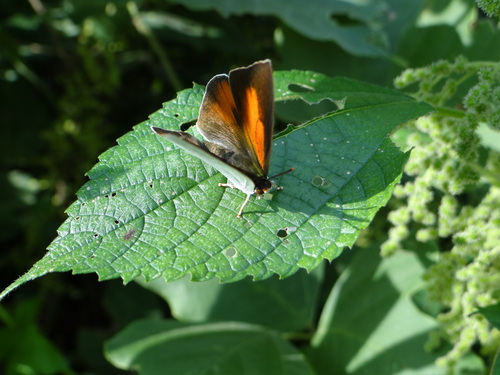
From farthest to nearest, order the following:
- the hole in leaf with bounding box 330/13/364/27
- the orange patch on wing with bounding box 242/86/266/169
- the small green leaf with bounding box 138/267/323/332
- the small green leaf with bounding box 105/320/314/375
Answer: the hole in leaf with bounding box 330/13/364/27 < the small green leaf with bounding box 138/267/323/332 < the small green leaf with bounding box 105/320/314/375 < the orange patch on wing with bounding box 242/86/266/169

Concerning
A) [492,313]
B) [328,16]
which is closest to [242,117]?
[492,313]

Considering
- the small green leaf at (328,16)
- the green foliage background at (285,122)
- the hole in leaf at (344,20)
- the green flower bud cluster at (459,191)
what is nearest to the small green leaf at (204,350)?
the green foliage background at (285,122)

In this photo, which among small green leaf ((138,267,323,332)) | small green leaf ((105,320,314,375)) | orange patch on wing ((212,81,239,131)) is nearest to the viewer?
orange patch on wing ((212,81,239,131))

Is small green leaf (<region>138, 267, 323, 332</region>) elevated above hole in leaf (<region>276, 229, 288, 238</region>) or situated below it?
below

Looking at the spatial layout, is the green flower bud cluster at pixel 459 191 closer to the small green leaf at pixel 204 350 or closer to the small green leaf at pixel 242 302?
the small green leaf at pixel 204 350

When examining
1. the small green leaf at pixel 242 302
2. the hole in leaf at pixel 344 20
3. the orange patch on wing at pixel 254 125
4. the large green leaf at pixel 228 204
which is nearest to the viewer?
the large green leaf at pixel 228 204

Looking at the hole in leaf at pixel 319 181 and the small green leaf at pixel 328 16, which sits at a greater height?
the hole in leaf at pixel 319 181

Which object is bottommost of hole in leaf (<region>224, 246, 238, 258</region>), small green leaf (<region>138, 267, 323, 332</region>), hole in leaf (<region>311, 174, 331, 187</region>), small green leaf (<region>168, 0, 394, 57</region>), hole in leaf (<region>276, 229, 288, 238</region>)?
small green leaf (<region>138, 267, 323, 332</region>)

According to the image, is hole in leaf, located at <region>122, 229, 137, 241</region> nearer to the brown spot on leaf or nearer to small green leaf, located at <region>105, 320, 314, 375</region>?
the brown spot on leaf

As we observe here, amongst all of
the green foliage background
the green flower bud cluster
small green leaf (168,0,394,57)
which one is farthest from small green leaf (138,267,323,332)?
small green leaf (168,0,394,57)
